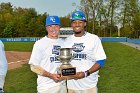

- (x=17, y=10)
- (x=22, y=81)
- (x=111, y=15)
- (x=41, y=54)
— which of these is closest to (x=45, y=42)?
(x=41, y=54)

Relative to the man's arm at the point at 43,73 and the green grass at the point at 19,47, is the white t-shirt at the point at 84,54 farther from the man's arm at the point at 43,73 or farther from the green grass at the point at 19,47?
the green grass at the point at 19,47

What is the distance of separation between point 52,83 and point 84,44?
83 centimetres

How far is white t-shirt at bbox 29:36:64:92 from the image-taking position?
18.6ft

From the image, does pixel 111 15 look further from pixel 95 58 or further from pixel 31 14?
pixel 95 58

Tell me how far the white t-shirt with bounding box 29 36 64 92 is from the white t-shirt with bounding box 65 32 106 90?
254 millimetres

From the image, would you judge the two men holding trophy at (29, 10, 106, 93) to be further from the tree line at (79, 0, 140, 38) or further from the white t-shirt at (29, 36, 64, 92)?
the tree line at (79, 0, 140, 38)

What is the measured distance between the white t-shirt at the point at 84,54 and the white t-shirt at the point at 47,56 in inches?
10.0

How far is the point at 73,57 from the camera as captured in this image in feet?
18.7

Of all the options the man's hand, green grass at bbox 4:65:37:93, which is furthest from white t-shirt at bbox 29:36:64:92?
green grass at bbox 4:65:37:93

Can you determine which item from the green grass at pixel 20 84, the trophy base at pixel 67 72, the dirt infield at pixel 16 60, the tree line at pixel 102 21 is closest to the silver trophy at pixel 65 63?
the trophy base at pixel 67 72

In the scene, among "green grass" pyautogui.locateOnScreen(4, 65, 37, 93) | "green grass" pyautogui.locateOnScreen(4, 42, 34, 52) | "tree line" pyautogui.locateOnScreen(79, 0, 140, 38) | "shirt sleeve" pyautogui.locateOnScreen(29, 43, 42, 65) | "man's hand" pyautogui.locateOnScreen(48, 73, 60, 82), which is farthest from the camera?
"tree line" pyautogui.locateOnScreen(79, 0, 140, 38)

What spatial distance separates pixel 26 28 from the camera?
92500mm

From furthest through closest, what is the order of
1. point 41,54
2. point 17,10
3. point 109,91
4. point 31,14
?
point 17,10
point 31,14
point 109,91
point 41,54

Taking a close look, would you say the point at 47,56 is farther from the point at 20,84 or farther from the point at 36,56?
the point at 20,84
